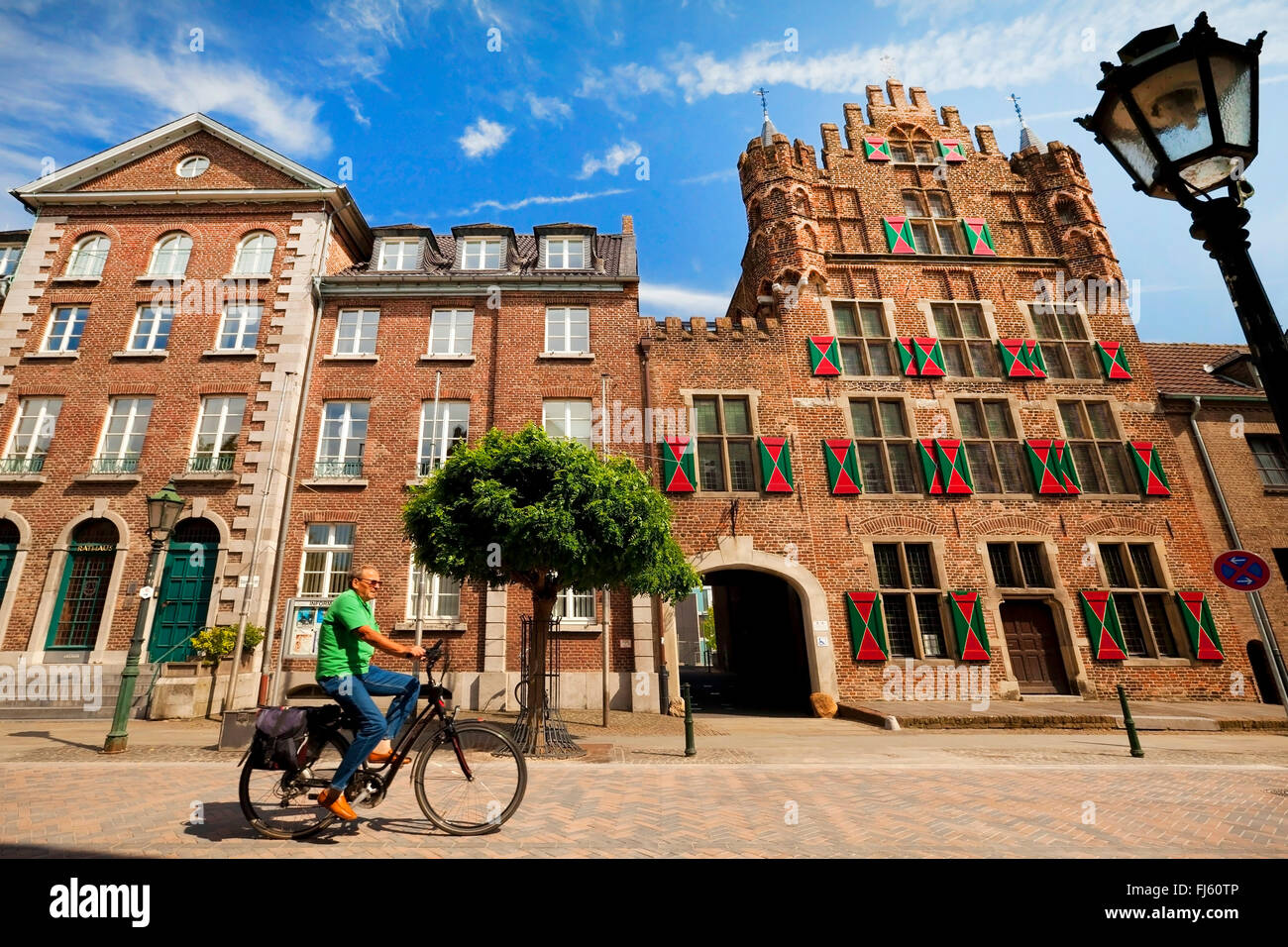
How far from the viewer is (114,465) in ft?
49.8

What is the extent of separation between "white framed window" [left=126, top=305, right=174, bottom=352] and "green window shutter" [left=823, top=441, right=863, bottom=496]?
19.5m

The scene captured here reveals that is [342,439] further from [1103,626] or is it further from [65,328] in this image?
[1103,626]

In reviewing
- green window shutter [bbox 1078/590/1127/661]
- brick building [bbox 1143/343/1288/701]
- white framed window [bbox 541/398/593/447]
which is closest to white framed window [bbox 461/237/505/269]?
white framed window [bbox 541/398/593/447]

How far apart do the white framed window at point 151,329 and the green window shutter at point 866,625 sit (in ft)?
68.0

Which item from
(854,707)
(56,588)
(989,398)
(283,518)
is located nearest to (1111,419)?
(989,398)

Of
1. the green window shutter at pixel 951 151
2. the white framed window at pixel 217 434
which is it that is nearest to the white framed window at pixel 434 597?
the white framed window at pixel 217 434

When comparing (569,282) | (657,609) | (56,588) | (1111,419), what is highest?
(569,282)

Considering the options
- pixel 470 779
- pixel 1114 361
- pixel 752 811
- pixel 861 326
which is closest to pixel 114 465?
pixel 470 779

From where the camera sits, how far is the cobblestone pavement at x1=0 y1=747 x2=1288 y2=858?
4148mm

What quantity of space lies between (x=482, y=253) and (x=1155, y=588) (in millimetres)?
22301

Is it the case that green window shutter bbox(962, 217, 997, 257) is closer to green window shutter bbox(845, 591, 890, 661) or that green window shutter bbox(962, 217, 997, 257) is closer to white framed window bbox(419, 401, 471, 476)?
green window shutter bbox(845, 591, 890, 661)
